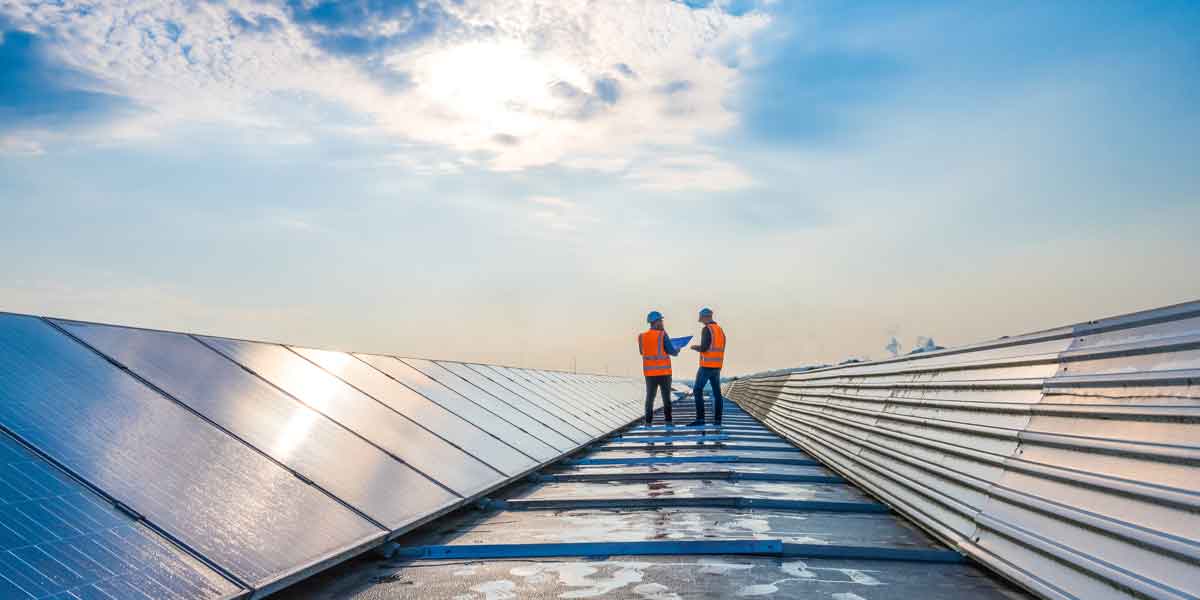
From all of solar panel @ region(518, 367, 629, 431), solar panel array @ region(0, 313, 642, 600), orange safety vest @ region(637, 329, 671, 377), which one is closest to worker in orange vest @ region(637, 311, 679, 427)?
orange safety vest @ region(637, 329, 671, 377)

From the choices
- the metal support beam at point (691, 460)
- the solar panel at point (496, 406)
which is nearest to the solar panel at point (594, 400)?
the solar panel at point (496, 406)

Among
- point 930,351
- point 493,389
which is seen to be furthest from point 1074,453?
point 493,389

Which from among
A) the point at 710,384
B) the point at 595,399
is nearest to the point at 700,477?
the point at 710,384

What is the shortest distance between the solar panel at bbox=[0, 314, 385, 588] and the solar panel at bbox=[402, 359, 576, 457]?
5648 mm

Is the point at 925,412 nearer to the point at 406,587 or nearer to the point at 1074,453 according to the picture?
the point at 1074,453

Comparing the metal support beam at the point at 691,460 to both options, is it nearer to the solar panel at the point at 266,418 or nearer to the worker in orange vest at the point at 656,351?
the solar panel at the point at 266,418

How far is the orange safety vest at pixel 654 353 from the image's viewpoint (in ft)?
50.4

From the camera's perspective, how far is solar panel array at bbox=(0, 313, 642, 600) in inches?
131

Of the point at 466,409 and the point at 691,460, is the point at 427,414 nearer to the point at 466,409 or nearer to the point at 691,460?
the point at 466,409

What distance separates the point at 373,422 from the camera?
6.92 meters

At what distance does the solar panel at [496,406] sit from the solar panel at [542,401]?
1291 mm

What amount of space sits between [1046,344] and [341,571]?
4.18 m

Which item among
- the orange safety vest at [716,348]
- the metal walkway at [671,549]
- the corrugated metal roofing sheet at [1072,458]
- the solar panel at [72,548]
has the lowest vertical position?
the metal walkway at [671,549]

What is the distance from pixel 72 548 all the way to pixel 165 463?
35.6 inches
